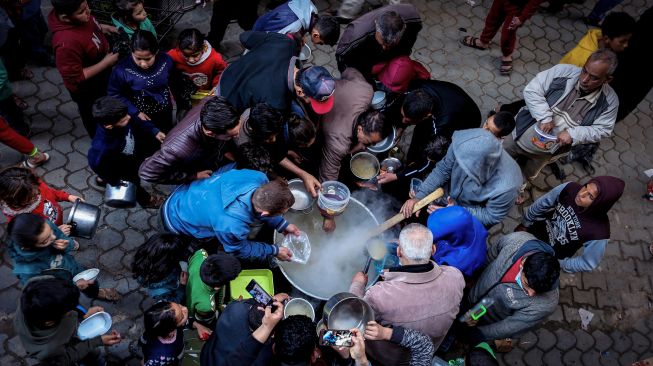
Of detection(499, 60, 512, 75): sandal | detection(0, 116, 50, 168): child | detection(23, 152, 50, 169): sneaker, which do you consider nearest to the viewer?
detection(0, 116, 50, 168): child

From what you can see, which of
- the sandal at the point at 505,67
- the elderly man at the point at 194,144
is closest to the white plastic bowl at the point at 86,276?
the elderly man at the point at 194,144

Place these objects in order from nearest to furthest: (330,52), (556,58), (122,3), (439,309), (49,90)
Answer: (439,309)
(122,3)
(49,90)
(330,52)
(556,58)

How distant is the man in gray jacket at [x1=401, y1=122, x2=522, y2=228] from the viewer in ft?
12.4

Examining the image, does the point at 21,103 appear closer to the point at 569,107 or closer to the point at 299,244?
the point at 299,244

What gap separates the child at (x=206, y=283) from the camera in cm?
328

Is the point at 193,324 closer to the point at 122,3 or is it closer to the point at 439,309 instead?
the point at 439,309

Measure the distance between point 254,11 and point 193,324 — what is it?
400cm

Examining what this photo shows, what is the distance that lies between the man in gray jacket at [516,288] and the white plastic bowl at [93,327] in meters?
2.88

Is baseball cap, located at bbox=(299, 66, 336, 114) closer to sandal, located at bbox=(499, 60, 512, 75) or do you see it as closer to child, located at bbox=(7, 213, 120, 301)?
child, located at bbox=(7, 213, 120, 301)

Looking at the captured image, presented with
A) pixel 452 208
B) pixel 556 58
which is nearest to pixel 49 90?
pixel 452 208

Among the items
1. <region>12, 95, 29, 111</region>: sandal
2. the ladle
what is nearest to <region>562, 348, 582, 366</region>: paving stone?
the ladle

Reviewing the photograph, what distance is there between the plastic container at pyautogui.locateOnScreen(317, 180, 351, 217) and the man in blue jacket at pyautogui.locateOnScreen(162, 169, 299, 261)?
15.5 inches

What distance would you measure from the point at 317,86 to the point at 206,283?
1.84 meters

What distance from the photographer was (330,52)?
22.0ft
